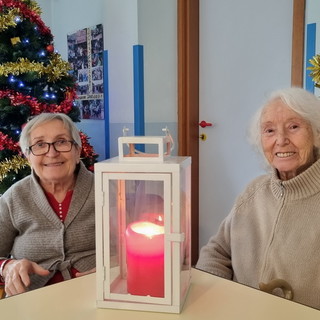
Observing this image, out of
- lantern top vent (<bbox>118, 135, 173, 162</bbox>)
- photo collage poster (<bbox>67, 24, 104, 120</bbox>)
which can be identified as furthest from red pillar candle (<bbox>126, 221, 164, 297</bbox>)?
photo collage poster (<bbox>67, 24, 104, 120</bbox>)

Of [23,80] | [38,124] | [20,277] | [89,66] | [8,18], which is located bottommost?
[20,277]

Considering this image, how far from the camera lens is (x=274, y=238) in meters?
1.24

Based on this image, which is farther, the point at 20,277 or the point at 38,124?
the point at 38,124

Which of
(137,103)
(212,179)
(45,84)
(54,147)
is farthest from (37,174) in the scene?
(212,179)

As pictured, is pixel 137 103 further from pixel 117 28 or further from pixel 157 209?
pixel 157 209

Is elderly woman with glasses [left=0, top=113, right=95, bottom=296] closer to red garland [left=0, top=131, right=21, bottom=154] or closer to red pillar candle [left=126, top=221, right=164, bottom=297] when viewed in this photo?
red pillar candle [left=126, top=221, right=164, bottom=297]

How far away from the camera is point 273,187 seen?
4.31 feet

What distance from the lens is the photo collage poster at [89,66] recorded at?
351 cm

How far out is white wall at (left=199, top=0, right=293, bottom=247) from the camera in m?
2.81

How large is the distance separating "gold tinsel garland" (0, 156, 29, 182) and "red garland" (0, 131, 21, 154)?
55mm

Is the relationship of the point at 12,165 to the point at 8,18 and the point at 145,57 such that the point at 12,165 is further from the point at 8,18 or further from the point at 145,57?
the point at 145,57

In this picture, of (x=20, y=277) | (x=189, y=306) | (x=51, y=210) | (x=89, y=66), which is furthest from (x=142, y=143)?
(x=89, y=66)

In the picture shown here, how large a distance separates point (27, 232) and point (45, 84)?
4.44 feet

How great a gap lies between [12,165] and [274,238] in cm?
169
